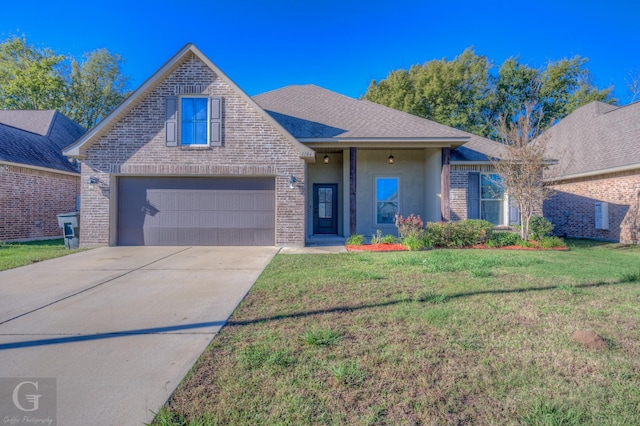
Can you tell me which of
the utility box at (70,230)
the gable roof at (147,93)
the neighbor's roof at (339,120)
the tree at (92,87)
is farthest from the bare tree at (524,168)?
the tree at (92,87)

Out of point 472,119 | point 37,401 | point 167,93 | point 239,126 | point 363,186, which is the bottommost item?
point 37,401

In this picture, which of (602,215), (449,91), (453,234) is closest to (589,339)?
(453,234)

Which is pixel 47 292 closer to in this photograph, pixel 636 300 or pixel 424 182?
pixel 636 300

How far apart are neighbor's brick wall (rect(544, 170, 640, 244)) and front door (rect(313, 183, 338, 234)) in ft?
30.9

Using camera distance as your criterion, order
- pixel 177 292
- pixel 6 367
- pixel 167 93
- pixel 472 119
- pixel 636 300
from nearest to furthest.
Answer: pixel 6 367, pixel 636 300, pixel 177 292, pixel 167 93, pixel 472 119

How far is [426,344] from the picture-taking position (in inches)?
124

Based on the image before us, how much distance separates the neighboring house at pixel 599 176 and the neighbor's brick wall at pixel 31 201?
18.1 m

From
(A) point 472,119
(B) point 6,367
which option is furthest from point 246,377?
(A) point 472,119

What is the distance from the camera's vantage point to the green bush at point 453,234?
31.9 feet

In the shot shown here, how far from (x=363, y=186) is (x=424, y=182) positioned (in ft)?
7.93

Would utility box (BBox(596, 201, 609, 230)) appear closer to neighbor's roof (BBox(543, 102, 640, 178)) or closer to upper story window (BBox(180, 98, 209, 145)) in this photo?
neighbor's roof (BBox(543, 102, 640, 178))

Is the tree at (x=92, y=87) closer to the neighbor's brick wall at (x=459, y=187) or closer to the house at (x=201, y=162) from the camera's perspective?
the house at (x=201, y=162)

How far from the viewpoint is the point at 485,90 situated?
25688mm

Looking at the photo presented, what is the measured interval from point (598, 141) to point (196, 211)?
1656 cm
